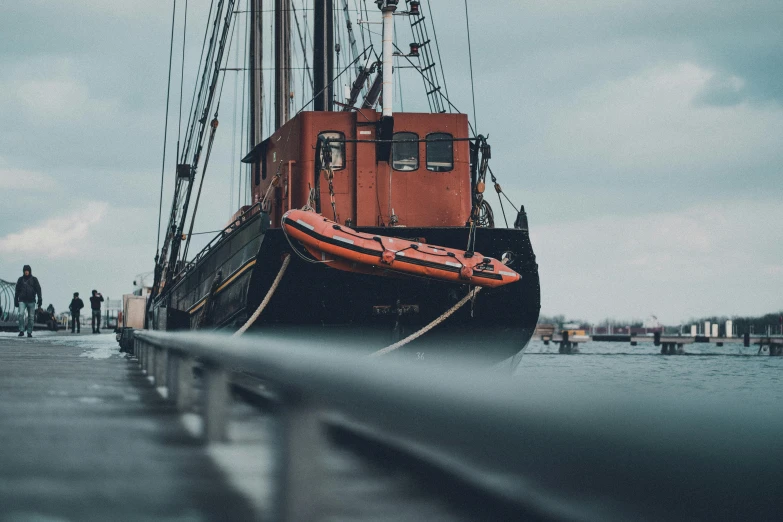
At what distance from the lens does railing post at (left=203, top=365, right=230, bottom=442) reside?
4.87 meters

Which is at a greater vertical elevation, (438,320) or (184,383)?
(438,320)

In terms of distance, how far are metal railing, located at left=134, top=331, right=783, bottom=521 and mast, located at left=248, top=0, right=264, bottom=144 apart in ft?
90.4

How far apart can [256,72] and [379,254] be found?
1711cm

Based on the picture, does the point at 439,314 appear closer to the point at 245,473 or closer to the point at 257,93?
the point at 245,473

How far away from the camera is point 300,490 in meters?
2.55

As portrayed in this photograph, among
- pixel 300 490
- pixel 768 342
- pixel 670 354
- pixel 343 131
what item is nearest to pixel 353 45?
pixel 343 131

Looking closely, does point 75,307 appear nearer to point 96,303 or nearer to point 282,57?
point 96,303

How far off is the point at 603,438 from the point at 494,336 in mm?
16054

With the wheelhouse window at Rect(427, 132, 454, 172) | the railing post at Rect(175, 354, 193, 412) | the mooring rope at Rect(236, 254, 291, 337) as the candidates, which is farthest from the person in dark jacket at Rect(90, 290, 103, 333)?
the railing post at Rect(175, 354, 193, 412)

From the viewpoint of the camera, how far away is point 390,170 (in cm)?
1739

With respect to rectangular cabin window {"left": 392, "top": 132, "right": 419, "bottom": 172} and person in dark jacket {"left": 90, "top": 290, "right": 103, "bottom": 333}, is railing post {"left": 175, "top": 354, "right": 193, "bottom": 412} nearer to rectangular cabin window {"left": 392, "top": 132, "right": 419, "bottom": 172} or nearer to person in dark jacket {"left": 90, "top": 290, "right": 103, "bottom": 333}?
rectangular cabin window {"left": 392, "top": 132, "right": 419, "bottom": 172}

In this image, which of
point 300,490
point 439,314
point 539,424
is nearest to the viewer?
point 539,424

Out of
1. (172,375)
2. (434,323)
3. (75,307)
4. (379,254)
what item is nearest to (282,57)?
(434,323)

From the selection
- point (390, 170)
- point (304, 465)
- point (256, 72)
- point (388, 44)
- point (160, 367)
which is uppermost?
point (256, 72)
